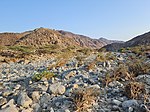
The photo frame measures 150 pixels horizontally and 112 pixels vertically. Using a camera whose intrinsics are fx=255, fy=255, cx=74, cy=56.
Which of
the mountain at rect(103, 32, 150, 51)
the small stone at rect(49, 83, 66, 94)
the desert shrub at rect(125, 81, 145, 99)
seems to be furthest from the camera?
the mountain at rect(103, 32, 150, 51)

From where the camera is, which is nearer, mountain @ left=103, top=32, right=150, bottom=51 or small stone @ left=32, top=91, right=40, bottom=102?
small stone @ left=32, top=91, right=40, bottom=102

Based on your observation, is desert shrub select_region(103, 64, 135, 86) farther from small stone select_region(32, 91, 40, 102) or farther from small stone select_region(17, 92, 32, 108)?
small stone select_region(17, 92, 32, 108)

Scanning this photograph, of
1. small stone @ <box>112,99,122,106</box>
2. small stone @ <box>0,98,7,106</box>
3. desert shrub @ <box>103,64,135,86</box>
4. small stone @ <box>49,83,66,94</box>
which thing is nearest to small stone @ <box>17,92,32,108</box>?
small stone @ <box>0,98,7,106</box>

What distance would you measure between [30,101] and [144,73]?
314 cm

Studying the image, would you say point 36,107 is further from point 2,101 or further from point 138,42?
point 138,42

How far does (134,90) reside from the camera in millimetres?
4723

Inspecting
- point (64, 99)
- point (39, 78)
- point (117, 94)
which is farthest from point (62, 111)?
point (39, 78)

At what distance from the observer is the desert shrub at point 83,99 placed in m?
4.27

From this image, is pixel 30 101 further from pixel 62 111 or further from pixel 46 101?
pixel 62 111

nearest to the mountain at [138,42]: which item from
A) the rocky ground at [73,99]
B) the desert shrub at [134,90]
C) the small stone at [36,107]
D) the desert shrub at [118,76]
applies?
the desert shrub at [118,76]

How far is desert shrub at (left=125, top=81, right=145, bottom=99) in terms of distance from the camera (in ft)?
15.2

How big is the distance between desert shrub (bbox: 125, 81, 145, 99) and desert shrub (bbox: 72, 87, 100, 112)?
62 cm

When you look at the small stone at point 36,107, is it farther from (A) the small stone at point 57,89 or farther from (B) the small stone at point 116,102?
(B) the small stone at point 116,102

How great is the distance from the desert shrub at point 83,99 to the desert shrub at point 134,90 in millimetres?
624
